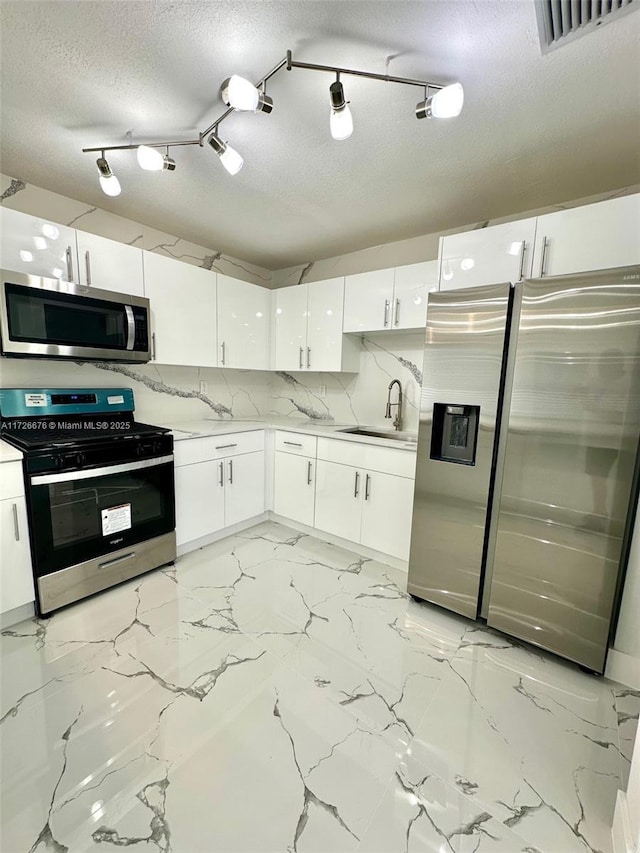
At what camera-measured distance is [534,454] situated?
1.68 m

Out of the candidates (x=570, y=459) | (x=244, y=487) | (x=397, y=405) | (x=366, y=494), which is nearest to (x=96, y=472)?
(x=244, y=487)

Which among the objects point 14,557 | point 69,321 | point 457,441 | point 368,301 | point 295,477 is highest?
point 368,301

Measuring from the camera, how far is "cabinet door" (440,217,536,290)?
1771 mm

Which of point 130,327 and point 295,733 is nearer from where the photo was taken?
point 295,733

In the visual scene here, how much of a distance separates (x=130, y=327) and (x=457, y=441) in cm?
210

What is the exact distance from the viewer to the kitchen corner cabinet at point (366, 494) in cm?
234

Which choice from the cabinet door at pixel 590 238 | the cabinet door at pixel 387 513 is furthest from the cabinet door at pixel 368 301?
the cabinet door at pixel 387 513

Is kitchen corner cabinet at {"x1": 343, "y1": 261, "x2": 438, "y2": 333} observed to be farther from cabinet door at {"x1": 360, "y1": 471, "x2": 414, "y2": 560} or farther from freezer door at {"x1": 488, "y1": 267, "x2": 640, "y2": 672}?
cabinet door at {"x1": 360, "y1": 471, "x2": 414, "y2": 560}

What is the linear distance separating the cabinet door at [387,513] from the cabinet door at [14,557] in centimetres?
195

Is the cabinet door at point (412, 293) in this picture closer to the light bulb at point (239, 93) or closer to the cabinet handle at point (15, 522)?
the light bulb at point (239, 93)

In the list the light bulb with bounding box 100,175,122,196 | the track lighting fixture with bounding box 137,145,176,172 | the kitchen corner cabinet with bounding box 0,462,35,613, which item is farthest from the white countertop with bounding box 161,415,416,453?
the track lighting fixture with bounding box 137,145,176,172

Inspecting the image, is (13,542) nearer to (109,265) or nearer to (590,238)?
(109,265)

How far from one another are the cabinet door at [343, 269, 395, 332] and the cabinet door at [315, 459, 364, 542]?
1083mm

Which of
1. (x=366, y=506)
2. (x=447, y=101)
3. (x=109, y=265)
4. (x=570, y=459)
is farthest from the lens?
(x=366, y=506)
